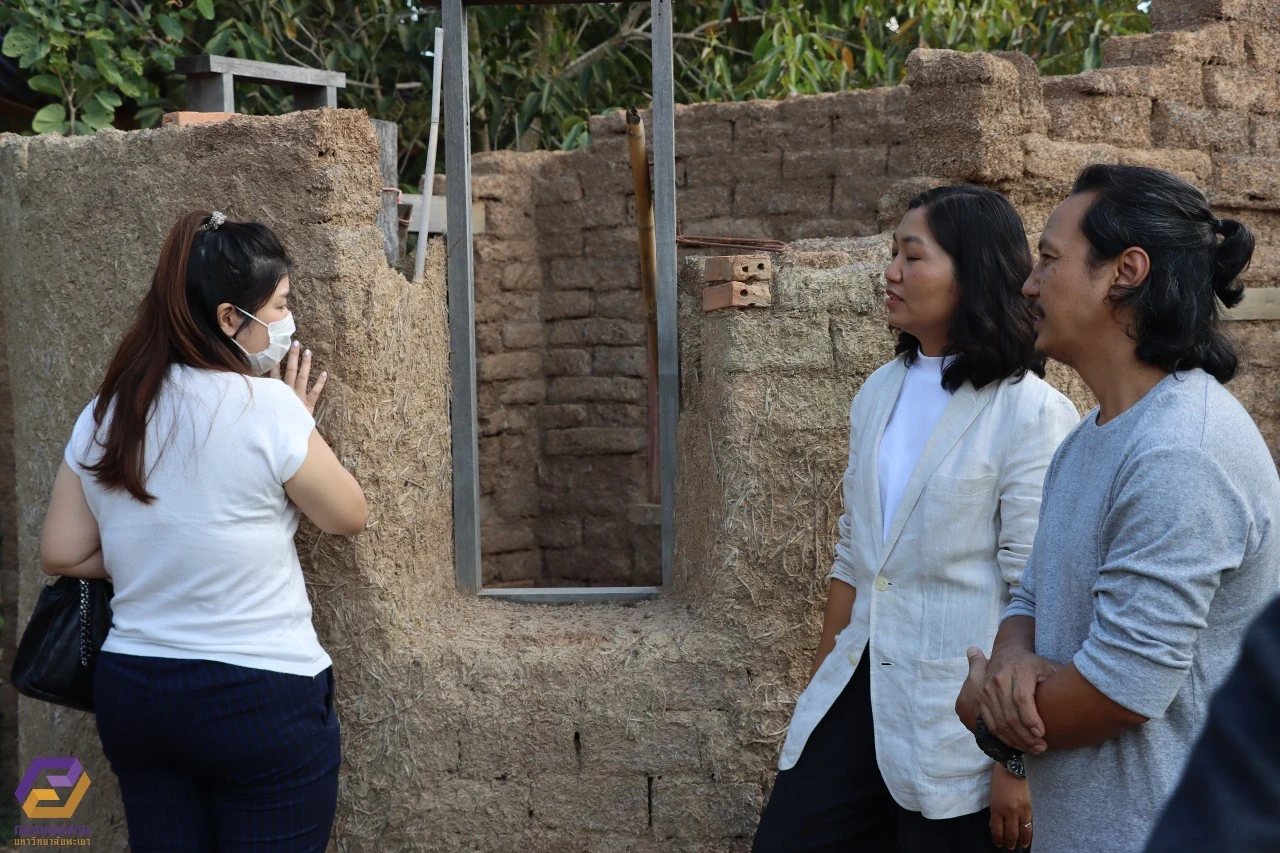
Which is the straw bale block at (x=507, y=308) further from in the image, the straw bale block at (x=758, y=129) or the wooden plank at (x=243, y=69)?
the wooden plank at (x=243, y=69)

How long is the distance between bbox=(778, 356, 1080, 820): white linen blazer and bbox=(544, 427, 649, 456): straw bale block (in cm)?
331

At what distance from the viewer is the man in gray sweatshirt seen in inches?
63.7

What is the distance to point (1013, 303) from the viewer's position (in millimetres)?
2396

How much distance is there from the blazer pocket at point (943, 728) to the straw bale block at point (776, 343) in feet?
3.75

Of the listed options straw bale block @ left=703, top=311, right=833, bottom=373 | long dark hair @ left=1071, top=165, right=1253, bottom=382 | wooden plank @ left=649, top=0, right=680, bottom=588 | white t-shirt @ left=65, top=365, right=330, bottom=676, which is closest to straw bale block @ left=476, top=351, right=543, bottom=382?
wooden plank @ left=649, top=0, right=680, bottom=588

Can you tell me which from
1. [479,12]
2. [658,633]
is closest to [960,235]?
[658,633]

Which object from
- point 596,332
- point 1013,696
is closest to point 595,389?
point 596,332

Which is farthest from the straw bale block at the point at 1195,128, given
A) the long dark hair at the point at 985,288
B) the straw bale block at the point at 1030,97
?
the long dark hair at the point at 985,288

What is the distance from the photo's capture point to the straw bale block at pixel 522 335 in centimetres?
553

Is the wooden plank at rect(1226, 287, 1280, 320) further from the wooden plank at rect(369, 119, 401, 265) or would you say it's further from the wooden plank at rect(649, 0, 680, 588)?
the wooden plank at rect(369, 119, 401, 265)

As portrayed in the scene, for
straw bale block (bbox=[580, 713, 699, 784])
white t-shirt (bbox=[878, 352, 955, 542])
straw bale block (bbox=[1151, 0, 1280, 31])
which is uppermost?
straw bale block (bbox=[1151, 0, 1280, 31])

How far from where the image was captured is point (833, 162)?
201 inches

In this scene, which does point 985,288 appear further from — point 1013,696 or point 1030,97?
point 1030,97

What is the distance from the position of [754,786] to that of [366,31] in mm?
5729
